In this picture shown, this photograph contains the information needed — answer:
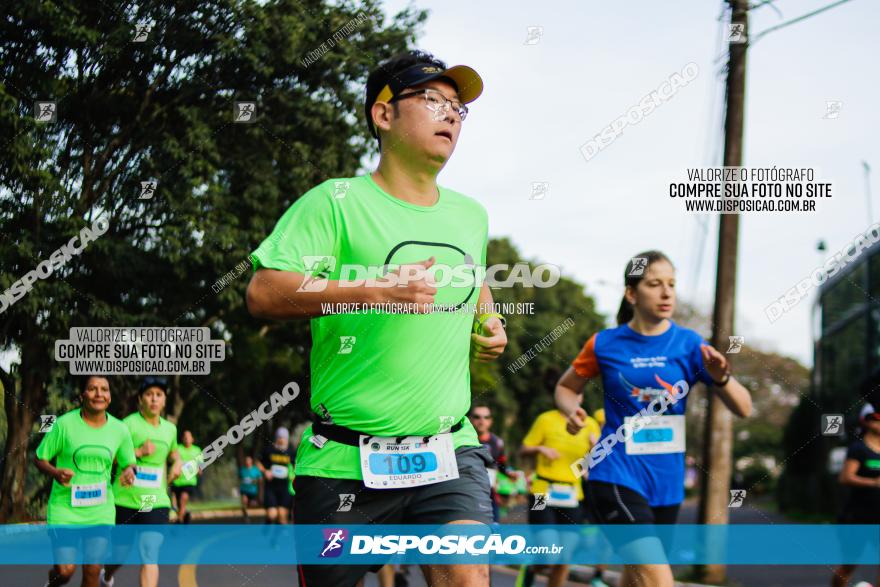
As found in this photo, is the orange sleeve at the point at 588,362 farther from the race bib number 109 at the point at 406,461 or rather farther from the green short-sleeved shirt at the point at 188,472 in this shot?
the green short-sleeved shirt at the point at 188,472

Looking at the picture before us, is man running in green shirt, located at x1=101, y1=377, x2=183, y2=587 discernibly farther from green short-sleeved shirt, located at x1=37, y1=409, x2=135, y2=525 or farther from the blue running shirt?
the blue running shirt

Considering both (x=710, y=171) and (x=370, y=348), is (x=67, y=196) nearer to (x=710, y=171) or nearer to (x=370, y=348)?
(x=710, y=171)

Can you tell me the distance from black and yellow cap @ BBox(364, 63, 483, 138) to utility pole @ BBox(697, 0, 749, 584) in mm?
7959

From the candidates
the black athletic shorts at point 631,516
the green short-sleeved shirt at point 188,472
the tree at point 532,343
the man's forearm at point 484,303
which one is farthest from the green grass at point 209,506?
the man's forearm at point 484,303

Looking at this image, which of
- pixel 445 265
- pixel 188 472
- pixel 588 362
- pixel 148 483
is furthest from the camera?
pixel 188 472

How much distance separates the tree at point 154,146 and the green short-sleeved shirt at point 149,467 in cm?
883

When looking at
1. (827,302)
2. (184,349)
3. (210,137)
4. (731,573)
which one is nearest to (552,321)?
(827,302)

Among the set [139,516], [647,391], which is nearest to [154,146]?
[139,516]

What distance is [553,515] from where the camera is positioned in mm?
10219

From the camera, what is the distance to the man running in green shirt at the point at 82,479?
8266 mm

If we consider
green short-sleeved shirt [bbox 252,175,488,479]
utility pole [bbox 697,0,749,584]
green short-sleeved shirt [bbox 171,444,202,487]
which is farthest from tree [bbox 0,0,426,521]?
green short-sleeved shirt [bbox 252,175,488,479]

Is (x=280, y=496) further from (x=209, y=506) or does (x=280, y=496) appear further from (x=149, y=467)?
(x=209, y=506)

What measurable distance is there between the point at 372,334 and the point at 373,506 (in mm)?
558

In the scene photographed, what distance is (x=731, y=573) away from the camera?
12.7 metres
